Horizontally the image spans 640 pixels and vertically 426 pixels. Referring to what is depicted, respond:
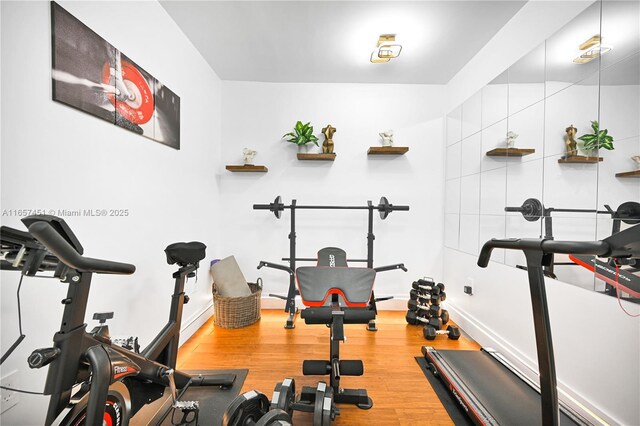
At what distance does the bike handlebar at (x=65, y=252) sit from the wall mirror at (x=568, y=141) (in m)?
1.69

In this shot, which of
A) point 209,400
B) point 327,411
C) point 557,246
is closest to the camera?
point 557,246

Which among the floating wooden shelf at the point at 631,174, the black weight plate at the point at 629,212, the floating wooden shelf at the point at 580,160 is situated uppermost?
the floating wooden shelf at the point at 580,160

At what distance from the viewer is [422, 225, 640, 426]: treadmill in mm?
875

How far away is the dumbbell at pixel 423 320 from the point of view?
2.76m

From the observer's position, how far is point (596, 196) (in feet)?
5.32

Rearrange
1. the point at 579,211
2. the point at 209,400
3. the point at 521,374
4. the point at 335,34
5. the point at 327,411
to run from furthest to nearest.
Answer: the point at 335,34 → the point at 521,374 → the point at 209,400 → the point at 579,211 → the point at 327,411

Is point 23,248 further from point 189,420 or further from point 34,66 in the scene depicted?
point 189,420

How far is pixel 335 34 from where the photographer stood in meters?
2.56

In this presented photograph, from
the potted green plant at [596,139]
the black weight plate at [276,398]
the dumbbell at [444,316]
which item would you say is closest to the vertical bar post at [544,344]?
the potted green plant at [596,139]

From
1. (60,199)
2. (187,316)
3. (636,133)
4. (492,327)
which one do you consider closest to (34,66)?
(60,199)

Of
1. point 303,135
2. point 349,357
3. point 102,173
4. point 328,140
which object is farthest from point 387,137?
point 102,173

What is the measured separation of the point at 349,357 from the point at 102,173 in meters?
2.33

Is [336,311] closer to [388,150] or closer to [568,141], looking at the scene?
[568,141]

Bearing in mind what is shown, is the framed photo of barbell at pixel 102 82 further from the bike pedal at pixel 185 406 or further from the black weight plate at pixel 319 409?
the black weight plate at pixel 319 409
